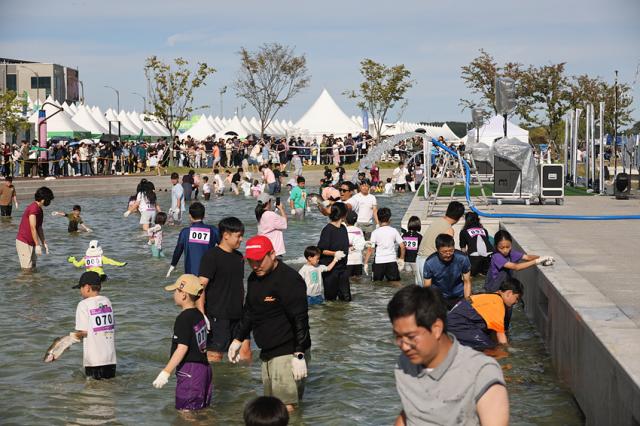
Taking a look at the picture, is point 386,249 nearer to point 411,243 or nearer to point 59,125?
point 411,243

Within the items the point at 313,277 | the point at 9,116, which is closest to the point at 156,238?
the point at 313,277

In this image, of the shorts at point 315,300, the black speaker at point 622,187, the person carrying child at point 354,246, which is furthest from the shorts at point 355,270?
the black speaker at point 622,187

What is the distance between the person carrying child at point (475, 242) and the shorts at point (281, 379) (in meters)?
6.24

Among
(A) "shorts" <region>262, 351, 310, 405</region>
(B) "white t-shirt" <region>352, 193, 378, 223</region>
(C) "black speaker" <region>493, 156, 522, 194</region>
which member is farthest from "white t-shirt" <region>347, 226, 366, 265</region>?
(C) "black speaker" <region>493, 156, 522, 194</region>

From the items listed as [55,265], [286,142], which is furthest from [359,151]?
[55,265]

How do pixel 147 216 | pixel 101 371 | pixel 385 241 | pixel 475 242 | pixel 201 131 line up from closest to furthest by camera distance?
pixel 101 371 → pixel 475 242 → pixel 385 241 → pixel 147 216 → pixel 201 131

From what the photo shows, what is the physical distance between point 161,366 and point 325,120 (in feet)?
187

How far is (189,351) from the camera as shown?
7801 millimetres

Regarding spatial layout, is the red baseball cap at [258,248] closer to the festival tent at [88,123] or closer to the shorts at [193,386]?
the shorts at [193,386]

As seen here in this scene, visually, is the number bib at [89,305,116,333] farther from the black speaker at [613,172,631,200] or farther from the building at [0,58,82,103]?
the building at [0,58,82,103]

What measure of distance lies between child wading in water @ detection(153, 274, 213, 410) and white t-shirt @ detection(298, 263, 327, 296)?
4.90 metres

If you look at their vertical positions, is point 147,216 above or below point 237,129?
below

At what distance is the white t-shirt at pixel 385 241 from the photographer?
14891 millimetres

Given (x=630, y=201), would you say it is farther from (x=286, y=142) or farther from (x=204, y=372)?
(x=286, y=142)
